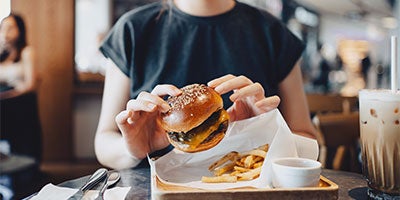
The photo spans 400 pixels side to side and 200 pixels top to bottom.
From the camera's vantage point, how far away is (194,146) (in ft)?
3.49

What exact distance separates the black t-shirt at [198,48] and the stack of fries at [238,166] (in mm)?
443

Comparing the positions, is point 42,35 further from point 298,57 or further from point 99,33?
point 298,57

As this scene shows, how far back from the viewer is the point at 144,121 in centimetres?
117

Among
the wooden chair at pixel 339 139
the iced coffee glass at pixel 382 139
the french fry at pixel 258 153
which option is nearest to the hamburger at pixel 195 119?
the french fry at pixel 258 153

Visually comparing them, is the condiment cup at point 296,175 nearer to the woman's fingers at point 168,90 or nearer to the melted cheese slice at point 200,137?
the melted cheese slice at point 200,137

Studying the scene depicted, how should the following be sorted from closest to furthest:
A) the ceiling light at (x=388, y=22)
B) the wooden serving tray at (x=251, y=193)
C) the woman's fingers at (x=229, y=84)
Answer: the wooden serving tray at (x=251, y=193), the woman's fingers at (x=229, y=84), the ceiling light at (x=388, y=22)

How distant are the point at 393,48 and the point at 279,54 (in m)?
0.66

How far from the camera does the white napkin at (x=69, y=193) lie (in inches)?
39.6

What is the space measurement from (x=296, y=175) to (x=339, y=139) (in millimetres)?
1370

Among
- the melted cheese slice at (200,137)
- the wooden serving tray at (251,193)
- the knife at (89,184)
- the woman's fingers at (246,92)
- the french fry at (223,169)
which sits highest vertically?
the woman's fingers at (246,92)

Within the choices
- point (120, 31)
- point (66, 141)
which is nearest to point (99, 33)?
point (66, 141)

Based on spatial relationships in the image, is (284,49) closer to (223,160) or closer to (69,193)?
(223,160)

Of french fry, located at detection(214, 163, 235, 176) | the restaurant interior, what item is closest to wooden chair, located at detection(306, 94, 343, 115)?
the restaurant interior

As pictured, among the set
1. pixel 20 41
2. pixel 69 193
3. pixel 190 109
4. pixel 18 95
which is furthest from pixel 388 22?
pixel 69 193
